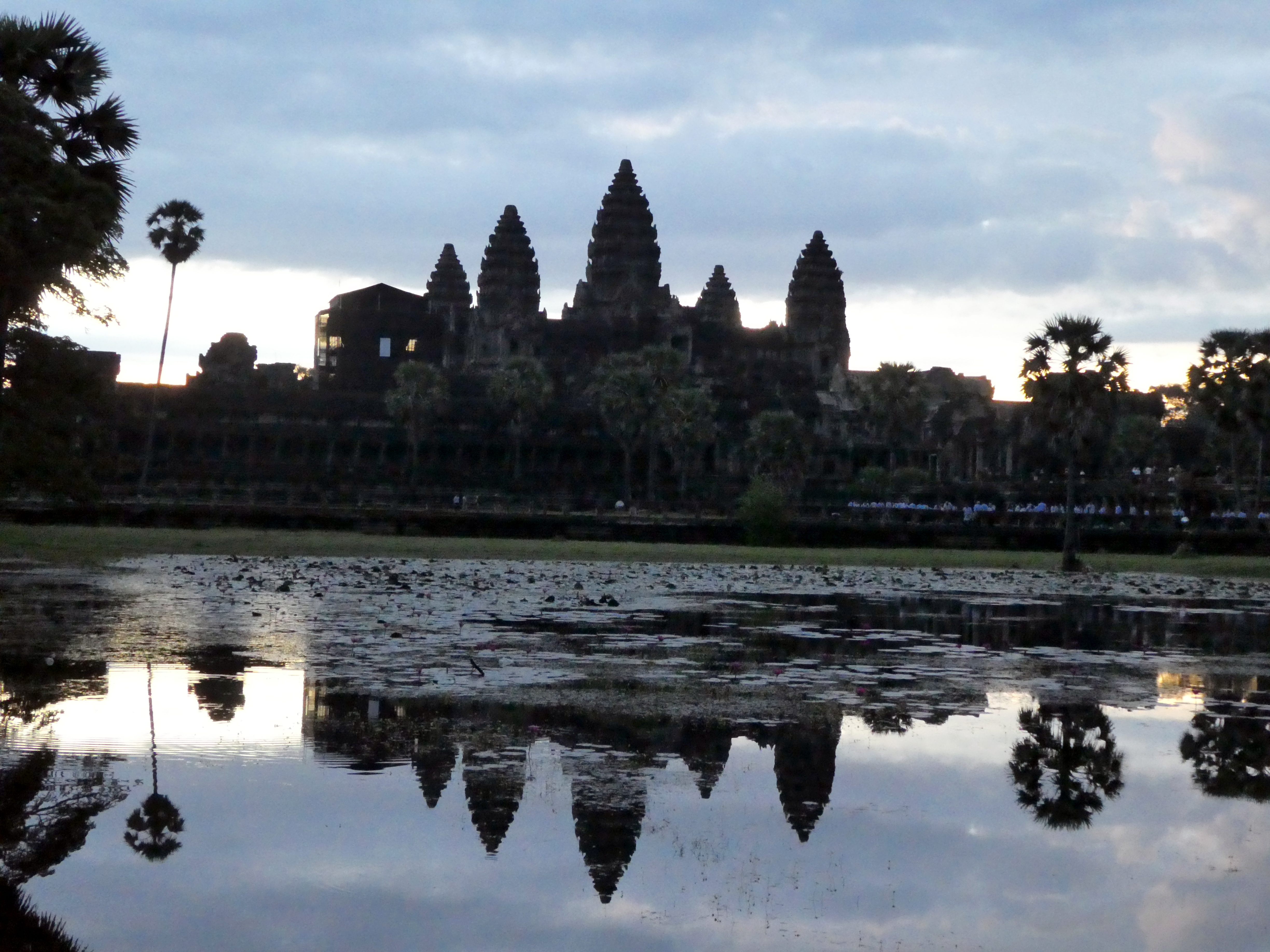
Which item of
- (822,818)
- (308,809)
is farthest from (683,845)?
(308,809)

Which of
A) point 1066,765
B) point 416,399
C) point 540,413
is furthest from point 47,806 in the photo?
point 540,413

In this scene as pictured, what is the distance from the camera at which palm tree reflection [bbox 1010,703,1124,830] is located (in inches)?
360

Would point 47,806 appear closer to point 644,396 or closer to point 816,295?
point 644,396

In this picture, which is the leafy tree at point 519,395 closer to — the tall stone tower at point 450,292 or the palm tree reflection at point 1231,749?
the tall stone tower at point 450,292

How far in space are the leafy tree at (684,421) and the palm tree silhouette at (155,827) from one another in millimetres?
78535

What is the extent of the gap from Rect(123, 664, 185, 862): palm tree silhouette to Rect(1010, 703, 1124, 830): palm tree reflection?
463 centimetres

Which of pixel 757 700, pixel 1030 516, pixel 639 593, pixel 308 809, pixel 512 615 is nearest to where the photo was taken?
pixel 308 809

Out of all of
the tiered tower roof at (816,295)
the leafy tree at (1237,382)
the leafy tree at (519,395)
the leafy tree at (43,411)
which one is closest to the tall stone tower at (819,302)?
the tiered tower roof at (816,295)

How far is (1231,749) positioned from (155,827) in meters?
7.49

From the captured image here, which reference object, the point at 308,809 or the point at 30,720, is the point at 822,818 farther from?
the point at 30,720

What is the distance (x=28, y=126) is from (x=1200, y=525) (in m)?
53.2

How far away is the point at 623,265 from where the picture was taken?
447 feet

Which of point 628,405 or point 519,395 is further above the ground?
point 519,395

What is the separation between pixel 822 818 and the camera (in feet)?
28.6
